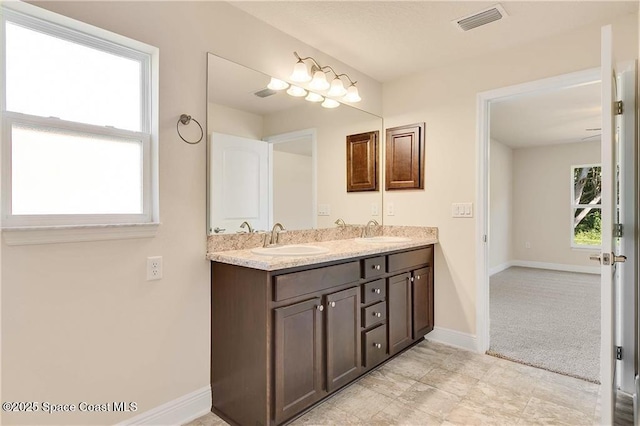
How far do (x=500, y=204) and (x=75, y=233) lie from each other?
6.60 metres

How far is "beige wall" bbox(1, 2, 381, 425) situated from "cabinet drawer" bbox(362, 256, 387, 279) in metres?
0.97

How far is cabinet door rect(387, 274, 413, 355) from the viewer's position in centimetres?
247

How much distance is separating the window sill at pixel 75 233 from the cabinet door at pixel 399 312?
163cm

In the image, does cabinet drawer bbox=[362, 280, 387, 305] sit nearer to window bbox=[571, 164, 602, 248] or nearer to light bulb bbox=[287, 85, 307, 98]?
light bulb bbox=[287, 85, 307, 98]

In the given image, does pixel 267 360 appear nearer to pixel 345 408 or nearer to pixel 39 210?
pixel 345 408

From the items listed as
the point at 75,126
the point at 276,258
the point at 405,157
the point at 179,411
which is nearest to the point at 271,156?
the point at 276,258

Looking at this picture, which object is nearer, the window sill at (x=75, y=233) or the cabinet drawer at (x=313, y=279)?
the window sill at (x=75, y=233)

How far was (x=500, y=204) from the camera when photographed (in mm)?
6395

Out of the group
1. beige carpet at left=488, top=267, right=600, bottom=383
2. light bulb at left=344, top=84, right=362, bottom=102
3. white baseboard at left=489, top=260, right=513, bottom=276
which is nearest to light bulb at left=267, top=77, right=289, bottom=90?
light bulb at left=344, top=84, right=362, bottom=102

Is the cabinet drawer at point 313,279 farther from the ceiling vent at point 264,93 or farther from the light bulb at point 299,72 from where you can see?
the light bulb at point 299,72

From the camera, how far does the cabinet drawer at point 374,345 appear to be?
222 cm

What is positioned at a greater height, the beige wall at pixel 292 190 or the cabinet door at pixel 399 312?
the beige wall at pixel 292 190

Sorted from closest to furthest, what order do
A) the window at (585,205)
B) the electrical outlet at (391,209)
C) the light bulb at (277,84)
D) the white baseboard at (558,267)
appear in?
the light bulb at (277,84), the electrical outlet at (391,209), the white baseboard at (558,267), the window at (585,205)

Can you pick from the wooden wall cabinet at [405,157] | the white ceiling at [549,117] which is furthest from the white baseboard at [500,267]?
the wooden wall cabinet at [405,157]
